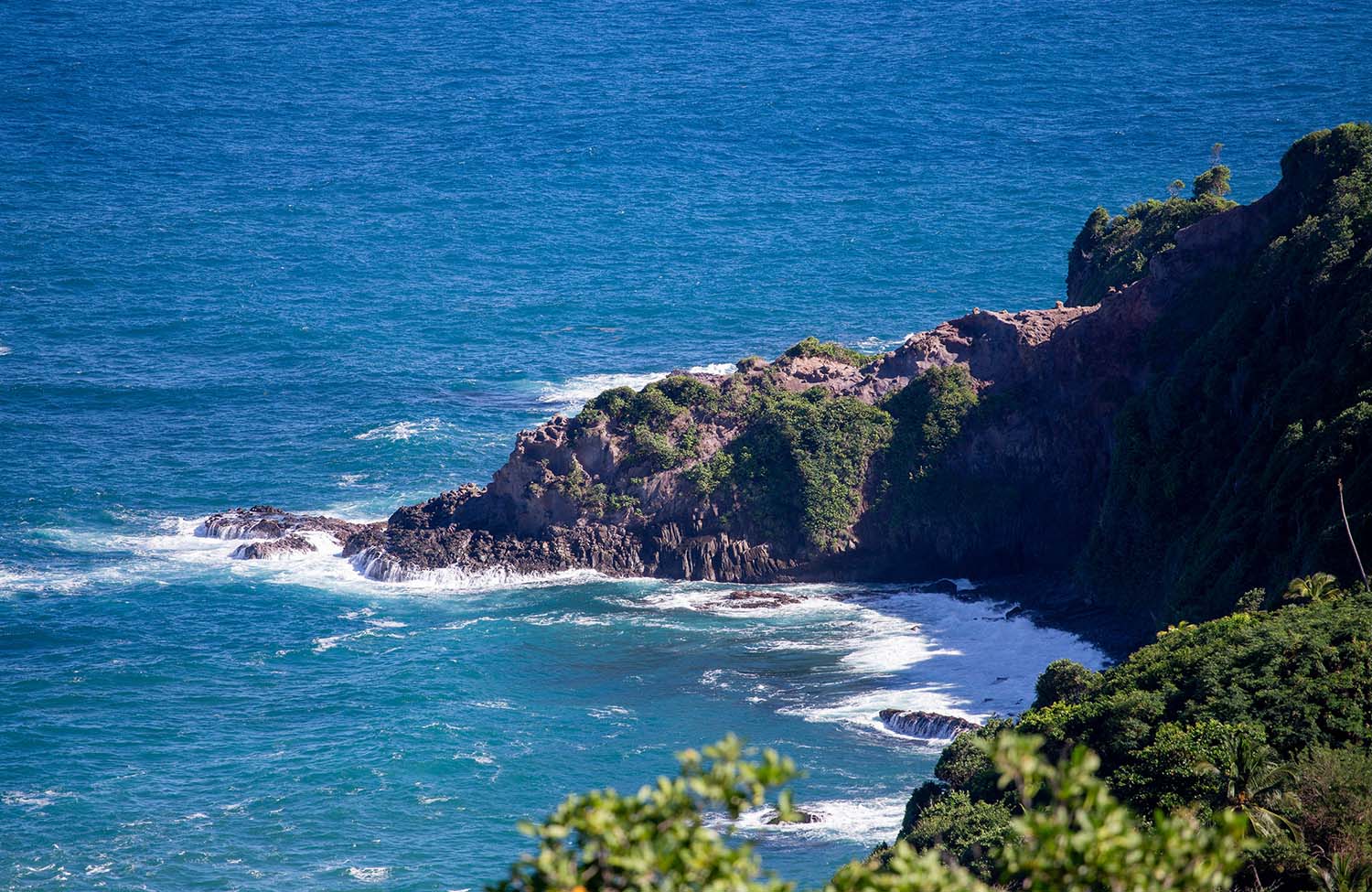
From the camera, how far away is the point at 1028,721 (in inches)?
1986

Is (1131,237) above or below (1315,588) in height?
above

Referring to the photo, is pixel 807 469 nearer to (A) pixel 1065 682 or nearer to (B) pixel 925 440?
(B) pixel 925 440

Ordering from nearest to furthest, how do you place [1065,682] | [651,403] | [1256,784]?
[1256,784] < [1065,682] < [651,403]

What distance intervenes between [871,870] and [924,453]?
56.0 m

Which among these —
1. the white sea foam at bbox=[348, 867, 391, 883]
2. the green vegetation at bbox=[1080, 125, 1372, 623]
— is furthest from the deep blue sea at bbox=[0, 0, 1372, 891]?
the green vegetation at bbox=[1080, 125, 1372, 623]

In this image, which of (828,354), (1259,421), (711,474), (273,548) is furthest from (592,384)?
(1259,421)

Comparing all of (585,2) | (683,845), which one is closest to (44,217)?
(585,2)

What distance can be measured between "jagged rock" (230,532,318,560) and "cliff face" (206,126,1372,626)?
1.62 m

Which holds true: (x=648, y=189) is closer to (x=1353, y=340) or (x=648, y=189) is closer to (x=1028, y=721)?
(x=1353, y=340)

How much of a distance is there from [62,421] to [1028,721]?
6594cm

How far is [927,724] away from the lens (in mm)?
62719

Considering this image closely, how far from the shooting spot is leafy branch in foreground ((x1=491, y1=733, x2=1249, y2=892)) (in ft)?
63.4

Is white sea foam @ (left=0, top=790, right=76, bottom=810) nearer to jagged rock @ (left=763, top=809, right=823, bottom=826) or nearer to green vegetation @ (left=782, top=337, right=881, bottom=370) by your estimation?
jagged rock @ (left=763, top=809, right=823, bottom=826)

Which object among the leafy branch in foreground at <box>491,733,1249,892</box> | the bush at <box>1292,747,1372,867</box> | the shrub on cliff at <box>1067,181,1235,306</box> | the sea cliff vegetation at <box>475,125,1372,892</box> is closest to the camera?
the leafy branch in foreground at <box>491,733,1249,892</box>
